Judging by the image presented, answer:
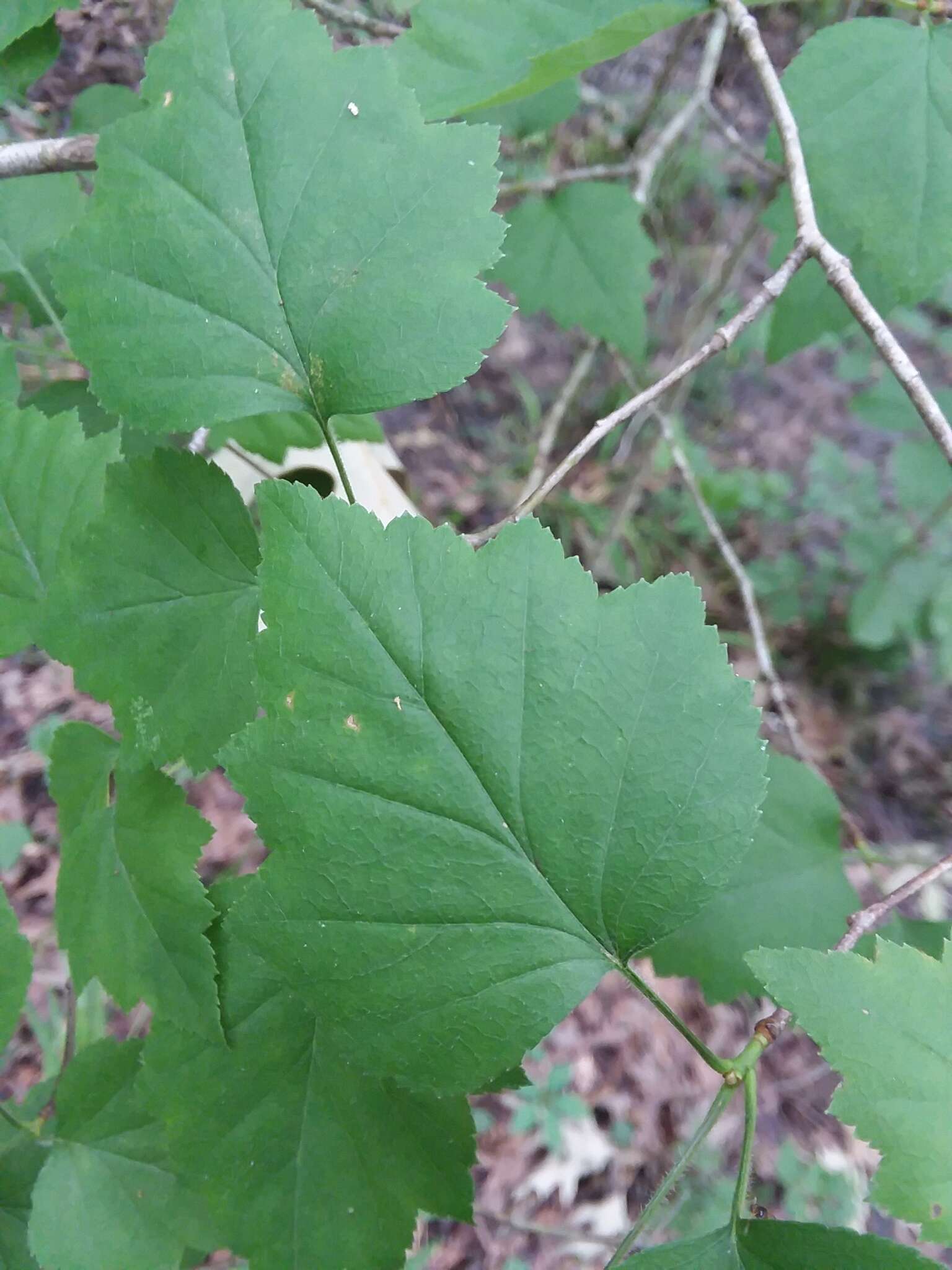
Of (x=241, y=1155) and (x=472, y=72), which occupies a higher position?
(x=472, y=72)

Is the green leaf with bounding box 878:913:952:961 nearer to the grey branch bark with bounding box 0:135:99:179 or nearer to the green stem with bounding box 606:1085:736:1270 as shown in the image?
the green stem with bounding box 606:1085:736:1270

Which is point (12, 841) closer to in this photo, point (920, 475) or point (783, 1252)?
point (783, 1252)

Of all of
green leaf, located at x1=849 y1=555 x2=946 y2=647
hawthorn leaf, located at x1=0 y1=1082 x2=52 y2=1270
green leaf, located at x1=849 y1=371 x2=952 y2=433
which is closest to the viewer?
hawthorn leaf, located at x1=0 y1=1082 x2=52 y2=1270

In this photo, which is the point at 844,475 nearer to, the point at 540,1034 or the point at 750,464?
the point at 750,464

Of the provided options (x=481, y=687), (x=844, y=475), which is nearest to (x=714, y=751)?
(x=481, y=687)

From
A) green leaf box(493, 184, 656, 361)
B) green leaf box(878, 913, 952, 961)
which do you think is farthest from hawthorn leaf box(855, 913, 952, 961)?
green leaf box(493, 184, 656, 361)

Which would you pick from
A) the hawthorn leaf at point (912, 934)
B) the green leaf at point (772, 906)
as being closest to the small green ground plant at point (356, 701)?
the green leaf at point (772, 906)

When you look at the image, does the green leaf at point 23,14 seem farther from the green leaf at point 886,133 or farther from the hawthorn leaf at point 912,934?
the hawthorn leaf at point 912,934
